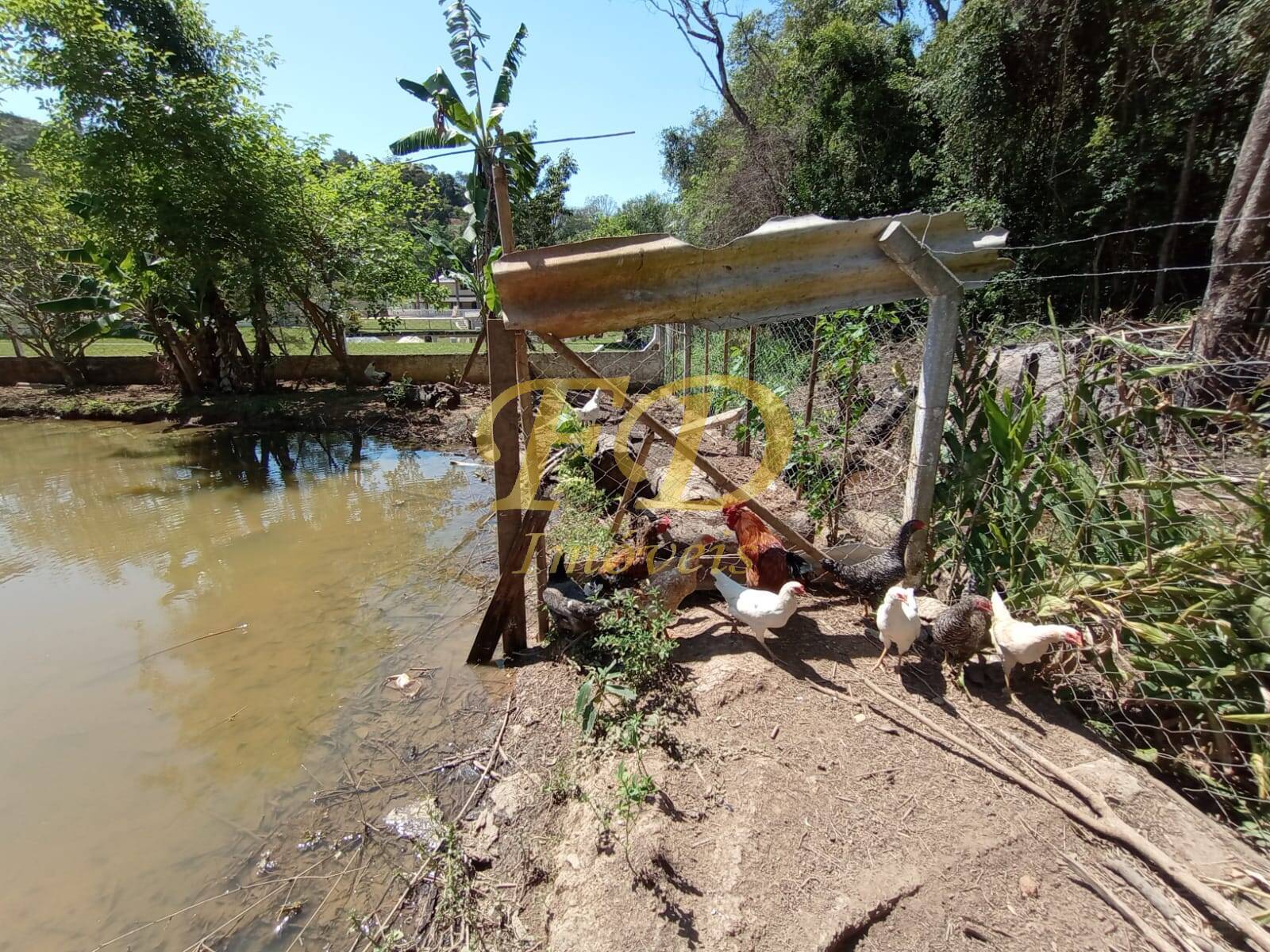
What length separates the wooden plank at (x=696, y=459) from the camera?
9.30 ft

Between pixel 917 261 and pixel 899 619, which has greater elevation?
pixel 917 261

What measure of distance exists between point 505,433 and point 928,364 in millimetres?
2405

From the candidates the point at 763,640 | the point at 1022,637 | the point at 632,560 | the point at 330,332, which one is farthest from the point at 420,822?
the point at 330,332

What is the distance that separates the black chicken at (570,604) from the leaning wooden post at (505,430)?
23 centimetres

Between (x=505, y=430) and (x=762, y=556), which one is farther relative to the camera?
(x=762, y=556)

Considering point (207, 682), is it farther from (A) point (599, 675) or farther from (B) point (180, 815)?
(A) point (599, 675)

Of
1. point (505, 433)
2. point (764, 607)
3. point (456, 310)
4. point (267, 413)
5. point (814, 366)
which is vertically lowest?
point (764, 607)

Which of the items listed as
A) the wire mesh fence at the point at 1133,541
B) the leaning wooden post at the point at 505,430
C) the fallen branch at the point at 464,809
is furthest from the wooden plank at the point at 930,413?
the fallen branch at the point at 464,809

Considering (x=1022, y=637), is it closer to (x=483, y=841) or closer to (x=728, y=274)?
(x=728, y=274)

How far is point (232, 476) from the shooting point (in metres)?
8.44

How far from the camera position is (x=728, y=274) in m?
2.77

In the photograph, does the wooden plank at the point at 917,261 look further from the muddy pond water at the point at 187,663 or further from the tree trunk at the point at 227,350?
the tree trunk at the point at 227,350

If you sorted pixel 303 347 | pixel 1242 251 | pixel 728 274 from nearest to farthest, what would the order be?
1. pixel 728 274
2. pixel 1242 251
3. pixel 303 347

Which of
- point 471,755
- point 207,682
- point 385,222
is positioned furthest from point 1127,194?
point 385,222
